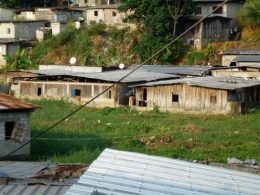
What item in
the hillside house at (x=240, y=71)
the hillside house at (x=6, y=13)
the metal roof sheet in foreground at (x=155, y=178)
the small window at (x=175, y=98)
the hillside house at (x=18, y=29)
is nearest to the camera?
the metal roof sheet in foreground at (x=155, y=178)

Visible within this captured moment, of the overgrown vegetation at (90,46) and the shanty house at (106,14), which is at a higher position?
the shanty house at (106,14)

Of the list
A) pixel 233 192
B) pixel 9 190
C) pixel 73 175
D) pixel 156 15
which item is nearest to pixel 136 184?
pixel 233 192

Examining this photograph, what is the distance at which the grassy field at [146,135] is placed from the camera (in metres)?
18.6

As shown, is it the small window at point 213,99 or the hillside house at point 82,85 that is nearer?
the small window at point 213,99

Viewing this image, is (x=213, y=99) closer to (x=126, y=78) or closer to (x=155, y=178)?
(x=126, y=78)

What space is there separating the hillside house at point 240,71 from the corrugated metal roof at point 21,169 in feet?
66.9

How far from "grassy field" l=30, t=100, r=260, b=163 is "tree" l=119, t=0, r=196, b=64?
1191 cm

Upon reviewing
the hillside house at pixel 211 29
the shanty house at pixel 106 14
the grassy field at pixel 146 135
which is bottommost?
the grassy field at pixel 146 135

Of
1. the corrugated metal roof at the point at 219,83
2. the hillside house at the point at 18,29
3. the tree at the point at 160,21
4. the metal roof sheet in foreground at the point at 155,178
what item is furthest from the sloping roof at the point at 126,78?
the metal roof sheet in foreground at the point at 155,178

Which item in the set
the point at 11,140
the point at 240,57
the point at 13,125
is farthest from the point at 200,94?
the point at 11,140

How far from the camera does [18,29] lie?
46.1 m

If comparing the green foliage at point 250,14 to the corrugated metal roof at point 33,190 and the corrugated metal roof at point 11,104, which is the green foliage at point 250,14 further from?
the corrugated metal roof at point 33,190

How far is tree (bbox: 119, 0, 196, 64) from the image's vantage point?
128ft

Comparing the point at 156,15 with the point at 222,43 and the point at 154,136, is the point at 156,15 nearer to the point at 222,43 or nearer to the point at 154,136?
the point at 222,43
